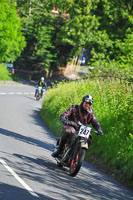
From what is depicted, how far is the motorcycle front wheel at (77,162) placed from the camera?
367 inches

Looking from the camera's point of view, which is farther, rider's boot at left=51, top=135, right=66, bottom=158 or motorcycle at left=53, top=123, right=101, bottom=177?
rider's boot at left=51, top=135, right=66, bottom=158

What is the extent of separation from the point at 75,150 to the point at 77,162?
39cm

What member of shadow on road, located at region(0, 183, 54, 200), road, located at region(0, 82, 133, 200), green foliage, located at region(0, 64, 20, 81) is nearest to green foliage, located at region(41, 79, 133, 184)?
road, located at region(0, 82, 133, 200)

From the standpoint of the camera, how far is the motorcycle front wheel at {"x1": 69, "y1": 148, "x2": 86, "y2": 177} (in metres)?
9.31

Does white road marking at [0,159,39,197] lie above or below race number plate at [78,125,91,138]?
below

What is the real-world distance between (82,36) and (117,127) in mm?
34179

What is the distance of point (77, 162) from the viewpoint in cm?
937

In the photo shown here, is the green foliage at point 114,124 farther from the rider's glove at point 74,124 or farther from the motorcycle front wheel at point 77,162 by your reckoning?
the rider's glove at point 74,124

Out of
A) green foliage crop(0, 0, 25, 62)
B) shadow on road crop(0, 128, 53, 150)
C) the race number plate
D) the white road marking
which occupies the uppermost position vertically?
green foliage crop(0, 0, 25, 62)

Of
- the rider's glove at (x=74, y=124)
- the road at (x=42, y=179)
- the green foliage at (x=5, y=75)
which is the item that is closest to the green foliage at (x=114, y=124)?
the road at (x=42, y=179)

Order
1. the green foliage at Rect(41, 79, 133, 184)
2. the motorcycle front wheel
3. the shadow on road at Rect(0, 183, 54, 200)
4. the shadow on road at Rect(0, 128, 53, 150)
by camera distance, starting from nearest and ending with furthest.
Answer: the shadow on road at Rect(0, 183, 54, 200) → the motorcycle front wheel → the green foliage at Rect(41, 79, 133, 184) → the shadow on road at Rect(0, 128, 53, 150)

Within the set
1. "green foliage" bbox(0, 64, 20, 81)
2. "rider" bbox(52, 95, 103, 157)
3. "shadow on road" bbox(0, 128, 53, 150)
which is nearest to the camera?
"rider" bbox(52, 95, 103, 157)

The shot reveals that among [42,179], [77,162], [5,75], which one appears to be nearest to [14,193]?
[42,179]

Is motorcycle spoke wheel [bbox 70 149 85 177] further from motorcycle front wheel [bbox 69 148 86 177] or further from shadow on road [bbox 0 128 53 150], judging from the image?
shadow on road [bbox 0 128 53 150]
